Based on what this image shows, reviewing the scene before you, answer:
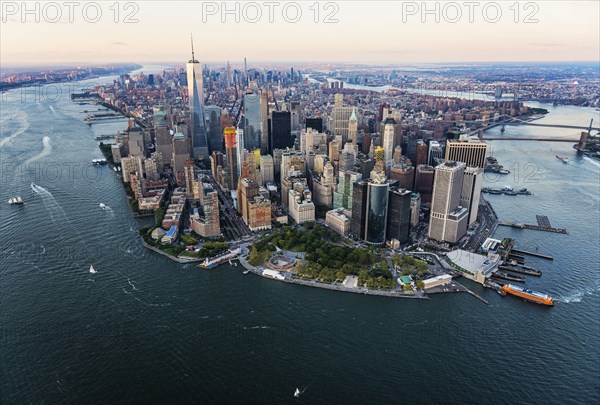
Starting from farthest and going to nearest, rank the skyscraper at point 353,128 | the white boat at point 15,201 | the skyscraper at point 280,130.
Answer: the skyscraper at point 280,130
the skyscraper at point 353,128
the white boat at point 15,201

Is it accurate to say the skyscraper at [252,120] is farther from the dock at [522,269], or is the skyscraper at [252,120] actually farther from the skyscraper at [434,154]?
the dock at [522,269]

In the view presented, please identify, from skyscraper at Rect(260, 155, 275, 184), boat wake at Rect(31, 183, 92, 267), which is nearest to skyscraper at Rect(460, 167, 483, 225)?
skyscraper at Rect(260, 155, 275, 184)

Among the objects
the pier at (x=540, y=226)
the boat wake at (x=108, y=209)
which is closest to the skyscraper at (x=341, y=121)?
the pier at (x=540, y=226)

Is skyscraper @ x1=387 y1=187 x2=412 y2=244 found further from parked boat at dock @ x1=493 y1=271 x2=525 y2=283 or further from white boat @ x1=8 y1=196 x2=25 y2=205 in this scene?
white boat @ x1=8 y1=196 x2=25 y2=205

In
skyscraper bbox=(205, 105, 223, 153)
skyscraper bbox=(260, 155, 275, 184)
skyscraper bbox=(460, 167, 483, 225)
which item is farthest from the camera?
skyscraper bbox=(205, 105, 223, 153)

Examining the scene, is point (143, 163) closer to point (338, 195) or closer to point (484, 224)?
point (338, 195)

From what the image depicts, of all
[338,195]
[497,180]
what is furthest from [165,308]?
[497,180]
